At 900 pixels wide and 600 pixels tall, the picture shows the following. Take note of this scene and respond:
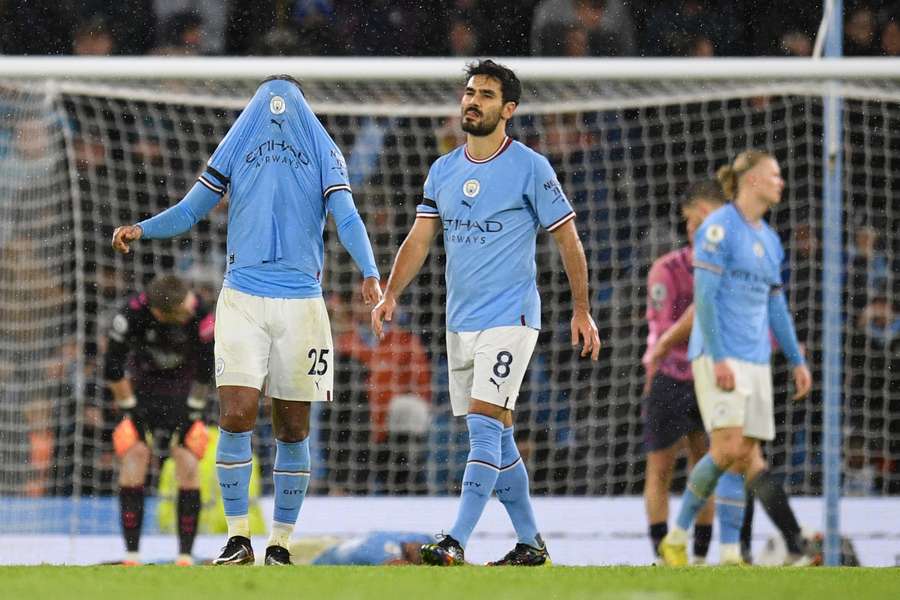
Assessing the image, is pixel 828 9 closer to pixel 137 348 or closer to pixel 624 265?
pixel 624 265

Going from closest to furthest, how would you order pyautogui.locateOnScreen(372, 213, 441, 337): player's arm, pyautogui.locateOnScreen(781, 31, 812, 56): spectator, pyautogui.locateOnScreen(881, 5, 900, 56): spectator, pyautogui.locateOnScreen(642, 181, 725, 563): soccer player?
pyautogui.locateOnScreen(372, 213, 441, 337): player's arm, pyautogui.locateOnScreen(642, 181, 725, 563): soccer player, pyautogui.locateOnScreen(881, 5, 900, 56): spectator, pyautogui.locateOnScreen(781, 31, 812, 56): spectator

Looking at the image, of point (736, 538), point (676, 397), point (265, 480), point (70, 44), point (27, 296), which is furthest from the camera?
point (70, 44)

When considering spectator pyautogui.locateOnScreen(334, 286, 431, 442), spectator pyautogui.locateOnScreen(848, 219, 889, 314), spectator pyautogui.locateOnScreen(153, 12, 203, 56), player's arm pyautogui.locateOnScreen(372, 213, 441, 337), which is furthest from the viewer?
spectator pyautogui.locateOnScreen(153, 12, 203, 56)

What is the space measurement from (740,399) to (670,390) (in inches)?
42.3

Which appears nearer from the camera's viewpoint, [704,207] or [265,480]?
[704,207]

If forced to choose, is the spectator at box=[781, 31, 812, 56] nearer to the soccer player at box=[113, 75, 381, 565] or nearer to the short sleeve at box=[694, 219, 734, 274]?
the short sleeve at box=[694, 219, 734, 274]

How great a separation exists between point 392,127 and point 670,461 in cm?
390

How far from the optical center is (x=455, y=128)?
11172mm

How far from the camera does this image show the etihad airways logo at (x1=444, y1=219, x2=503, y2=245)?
6262 millimetres

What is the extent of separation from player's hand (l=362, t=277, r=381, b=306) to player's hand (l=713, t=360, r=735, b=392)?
244cm

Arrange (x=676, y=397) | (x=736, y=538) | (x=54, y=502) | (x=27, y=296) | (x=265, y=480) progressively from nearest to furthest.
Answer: (x=736, y=538) < (x=676, y=397) < (x=54, y=502) < (x=27, y=296) < (x=265, y=480)

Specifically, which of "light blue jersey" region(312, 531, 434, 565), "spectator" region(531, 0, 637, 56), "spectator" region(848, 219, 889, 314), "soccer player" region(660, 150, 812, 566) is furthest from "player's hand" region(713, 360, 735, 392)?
"spectator" region(531, 0, 637, 56)

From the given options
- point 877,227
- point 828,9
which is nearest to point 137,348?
point 828,9

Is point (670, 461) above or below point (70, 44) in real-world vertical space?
below
